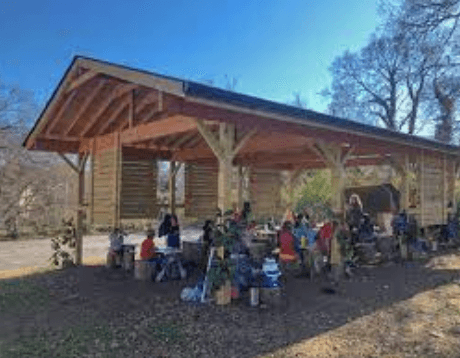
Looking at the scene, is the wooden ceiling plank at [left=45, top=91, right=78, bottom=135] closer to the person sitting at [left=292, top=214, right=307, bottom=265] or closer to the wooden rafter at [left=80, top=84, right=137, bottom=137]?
the wooden rafter at [left=80, top=84, right=137, bottom=137]

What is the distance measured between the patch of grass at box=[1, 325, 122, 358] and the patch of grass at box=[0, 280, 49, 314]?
1.56m

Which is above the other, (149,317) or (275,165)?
(275,165)

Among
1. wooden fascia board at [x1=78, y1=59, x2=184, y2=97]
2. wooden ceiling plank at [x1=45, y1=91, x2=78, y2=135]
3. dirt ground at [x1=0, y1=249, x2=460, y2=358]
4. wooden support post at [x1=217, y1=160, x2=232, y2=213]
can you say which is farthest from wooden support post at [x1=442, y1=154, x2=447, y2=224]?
wooden fascia board at [x1=78, y1=59, x2=184, y2=97]

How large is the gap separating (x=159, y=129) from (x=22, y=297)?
383 cm

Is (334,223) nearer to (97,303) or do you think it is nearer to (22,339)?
(97,303)

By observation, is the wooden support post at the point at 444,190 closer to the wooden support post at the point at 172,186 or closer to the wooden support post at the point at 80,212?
the wooden support post at the point at 172,186

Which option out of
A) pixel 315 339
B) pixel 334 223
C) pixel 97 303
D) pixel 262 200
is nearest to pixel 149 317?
pixel 97 303

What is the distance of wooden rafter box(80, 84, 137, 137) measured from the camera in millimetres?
9913

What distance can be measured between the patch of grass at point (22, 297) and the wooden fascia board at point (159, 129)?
11.4 ft

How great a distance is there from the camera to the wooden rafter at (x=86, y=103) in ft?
34.4

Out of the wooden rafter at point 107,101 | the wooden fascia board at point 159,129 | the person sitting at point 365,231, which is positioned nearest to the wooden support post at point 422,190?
the person sitting at point 365,231

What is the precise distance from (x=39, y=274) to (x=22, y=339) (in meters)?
5.15

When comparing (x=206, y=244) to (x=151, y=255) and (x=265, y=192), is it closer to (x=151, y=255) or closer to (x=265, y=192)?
(x=151, y=255)

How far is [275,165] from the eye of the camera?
1791cm
